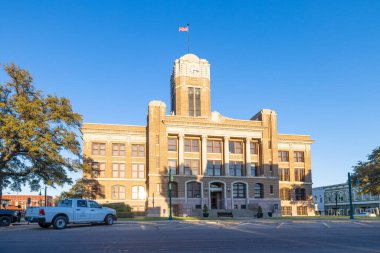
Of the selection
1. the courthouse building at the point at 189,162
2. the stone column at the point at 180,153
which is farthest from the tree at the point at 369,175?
the stone column at the point at 180,153

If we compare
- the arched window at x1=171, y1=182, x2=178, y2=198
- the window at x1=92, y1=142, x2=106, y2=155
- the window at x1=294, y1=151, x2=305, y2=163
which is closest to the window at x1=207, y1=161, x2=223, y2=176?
the arched window at x1=171, y1=182, x2=178, y2=198

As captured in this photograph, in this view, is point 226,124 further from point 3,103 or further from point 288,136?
point 3,103

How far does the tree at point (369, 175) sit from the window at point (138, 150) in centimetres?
3156

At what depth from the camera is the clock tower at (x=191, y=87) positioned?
65.2 meters

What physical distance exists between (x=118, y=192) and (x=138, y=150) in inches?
→ 289

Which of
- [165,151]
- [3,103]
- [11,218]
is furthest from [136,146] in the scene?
[11,218]

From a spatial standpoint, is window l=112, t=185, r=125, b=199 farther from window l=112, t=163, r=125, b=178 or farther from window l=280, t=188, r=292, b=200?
window l=280, t=188, r=292, b=200

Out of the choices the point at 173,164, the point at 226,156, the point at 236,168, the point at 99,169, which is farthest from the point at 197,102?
the point at 99,169

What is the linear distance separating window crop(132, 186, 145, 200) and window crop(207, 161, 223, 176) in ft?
35.5

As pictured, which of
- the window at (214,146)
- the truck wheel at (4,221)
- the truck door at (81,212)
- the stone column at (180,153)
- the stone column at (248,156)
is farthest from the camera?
the window at (214,146)

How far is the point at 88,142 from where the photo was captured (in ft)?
189

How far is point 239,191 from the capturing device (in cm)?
5825

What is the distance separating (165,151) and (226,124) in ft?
35.6

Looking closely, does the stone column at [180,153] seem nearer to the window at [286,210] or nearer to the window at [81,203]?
the window at [286,210]
